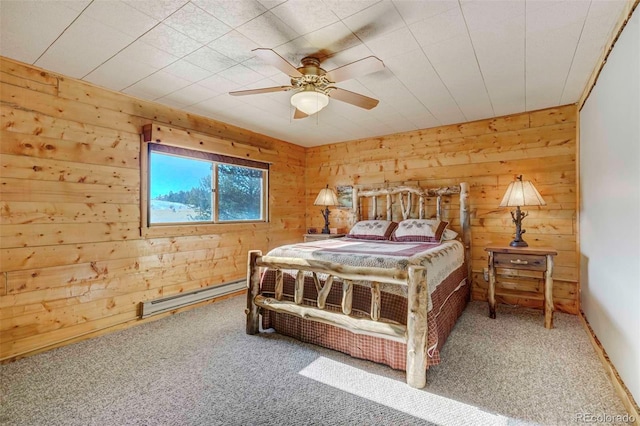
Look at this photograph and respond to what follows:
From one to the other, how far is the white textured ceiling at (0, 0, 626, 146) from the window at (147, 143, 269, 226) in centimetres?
68

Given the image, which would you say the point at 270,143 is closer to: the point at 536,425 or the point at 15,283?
the point at 15,283

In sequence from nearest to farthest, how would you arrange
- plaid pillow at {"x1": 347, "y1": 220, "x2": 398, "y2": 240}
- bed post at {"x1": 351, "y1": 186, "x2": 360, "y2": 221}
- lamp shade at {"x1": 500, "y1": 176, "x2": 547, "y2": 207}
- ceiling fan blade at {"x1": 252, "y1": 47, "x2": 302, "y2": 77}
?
ceiling fan blade at {"x1": 252, "y1": 47, "x2": 302, "y2": 77} < lamp shade at {"x1": 500, "y1": 176, "x2": 547, "y2": 207} < plaid pillow at {"x1": 347, "y1": 220, "x2": 398, "y2": 240} < bed post at {"x1": 351, "y1": 186, "x2": 360, "y2": 221}

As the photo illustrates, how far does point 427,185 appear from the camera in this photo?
418 cm

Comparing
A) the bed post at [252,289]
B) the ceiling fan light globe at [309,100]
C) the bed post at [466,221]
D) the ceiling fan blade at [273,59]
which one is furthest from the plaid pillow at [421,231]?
the ceiling fan blade at [273,59]

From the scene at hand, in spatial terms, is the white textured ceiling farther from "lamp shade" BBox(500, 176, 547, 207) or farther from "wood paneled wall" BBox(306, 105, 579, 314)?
"lamp shade" BBox(500, 176, 547, 207)

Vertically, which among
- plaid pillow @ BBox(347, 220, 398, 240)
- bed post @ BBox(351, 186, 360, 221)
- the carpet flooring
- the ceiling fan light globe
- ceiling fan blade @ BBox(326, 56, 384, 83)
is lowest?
the carpet flooring

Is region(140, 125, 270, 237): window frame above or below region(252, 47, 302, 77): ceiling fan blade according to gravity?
below

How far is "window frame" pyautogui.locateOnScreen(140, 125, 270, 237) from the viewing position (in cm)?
314

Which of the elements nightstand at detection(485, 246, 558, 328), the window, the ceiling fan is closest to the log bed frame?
the ceiling fan

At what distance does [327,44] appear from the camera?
207cm

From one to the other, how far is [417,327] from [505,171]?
2.67 meters

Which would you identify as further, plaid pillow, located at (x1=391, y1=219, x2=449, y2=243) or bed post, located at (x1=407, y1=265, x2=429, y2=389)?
plaid pillow, located at (x1=391, y1=219, x2=449, y2=243)

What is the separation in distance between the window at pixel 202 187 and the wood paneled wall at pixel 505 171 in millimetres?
1857

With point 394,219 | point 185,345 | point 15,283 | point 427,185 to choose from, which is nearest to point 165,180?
point 15,283
